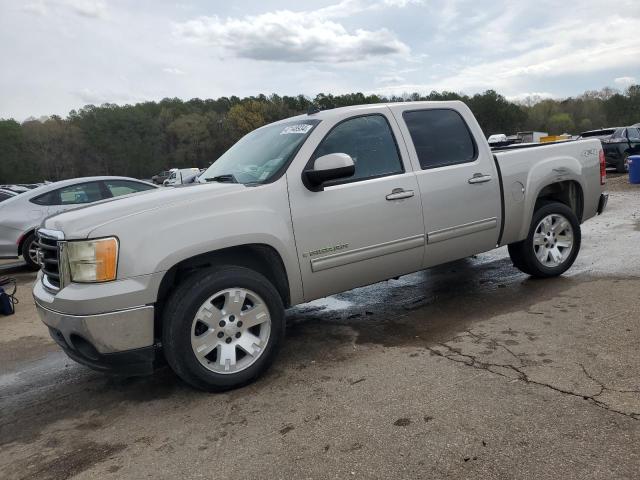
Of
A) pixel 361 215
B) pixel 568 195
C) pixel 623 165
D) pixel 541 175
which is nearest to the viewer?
pixel 361 215

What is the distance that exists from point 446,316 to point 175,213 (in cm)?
266

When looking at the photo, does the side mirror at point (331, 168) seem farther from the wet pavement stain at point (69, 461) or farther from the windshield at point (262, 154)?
the wet pavement stain at point (69, 461)

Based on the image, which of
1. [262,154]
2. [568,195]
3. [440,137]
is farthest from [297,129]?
[568,195]

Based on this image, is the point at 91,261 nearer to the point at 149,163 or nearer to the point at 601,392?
the point at 601,392

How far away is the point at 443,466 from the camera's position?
96.2 inches

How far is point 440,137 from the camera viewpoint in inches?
185

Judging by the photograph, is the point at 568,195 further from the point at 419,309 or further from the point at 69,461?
the point at 69,461

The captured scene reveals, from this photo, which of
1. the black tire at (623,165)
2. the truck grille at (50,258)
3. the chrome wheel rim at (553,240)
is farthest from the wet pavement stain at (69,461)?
the black tire at (623,165)

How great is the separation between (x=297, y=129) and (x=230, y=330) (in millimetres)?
1757

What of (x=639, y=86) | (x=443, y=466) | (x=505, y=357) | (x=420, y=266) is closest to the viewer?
(x=443, y=466)

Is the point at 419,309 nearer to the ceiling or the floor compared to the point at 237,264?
nearer to the floor

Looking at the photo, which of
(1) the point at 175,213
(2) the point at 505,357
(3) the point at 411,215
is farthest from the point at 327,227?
(2) the point at 505,357

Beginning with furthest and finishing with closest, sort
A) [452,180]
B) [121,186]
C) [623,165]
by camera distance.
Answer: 1. [623,165]
2. [121,186]
3. [452,180]

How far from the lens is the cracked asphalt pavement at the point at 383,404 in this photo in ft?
8.34
